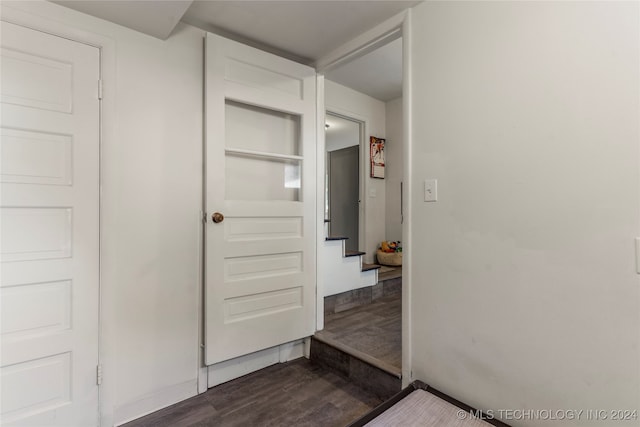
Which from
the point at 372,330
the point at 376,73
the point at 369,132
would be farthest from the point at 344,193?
the point at 372,330

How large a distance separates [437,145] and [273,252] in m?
1.24

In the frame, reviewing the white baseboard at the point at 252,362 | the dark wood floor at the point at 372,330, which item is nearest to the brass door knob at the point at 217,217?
the white baseboard at the point at 252,362

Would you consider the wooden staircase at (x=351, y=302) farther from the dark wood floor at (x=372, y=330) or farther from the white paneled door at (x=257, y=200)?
the white paneled door at (x=257, y=200)

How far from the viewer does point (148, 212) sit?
172 cm

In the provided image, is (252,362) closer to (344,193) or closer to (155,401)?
(155,401)

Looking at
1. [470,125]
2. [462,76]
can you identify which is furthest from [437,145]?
[462,76]

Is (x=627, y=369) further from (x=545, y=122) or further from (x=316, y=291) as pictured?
(x=316, y=291)

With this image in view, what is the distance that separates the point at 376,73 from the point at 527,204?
2287mm

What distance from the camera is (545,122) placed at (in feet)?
4.05

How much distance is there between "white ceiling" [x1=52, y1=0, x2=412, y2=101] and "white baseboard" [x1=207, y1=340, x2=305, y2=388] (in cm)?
201

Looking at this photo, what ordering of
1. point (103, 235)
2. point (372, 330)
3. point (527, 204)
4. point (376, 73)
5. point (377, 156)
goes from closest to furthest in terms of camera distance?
point (527, 204), point (103, 235), point (372, 330), point (376, 73), point (377, 156)

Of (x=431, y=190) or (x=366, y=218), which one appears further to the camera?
(x=366, y=218)

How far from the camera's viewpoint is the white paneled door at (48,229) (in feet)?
4.47

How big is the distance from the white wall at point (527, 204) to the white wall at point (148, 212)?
132cm
